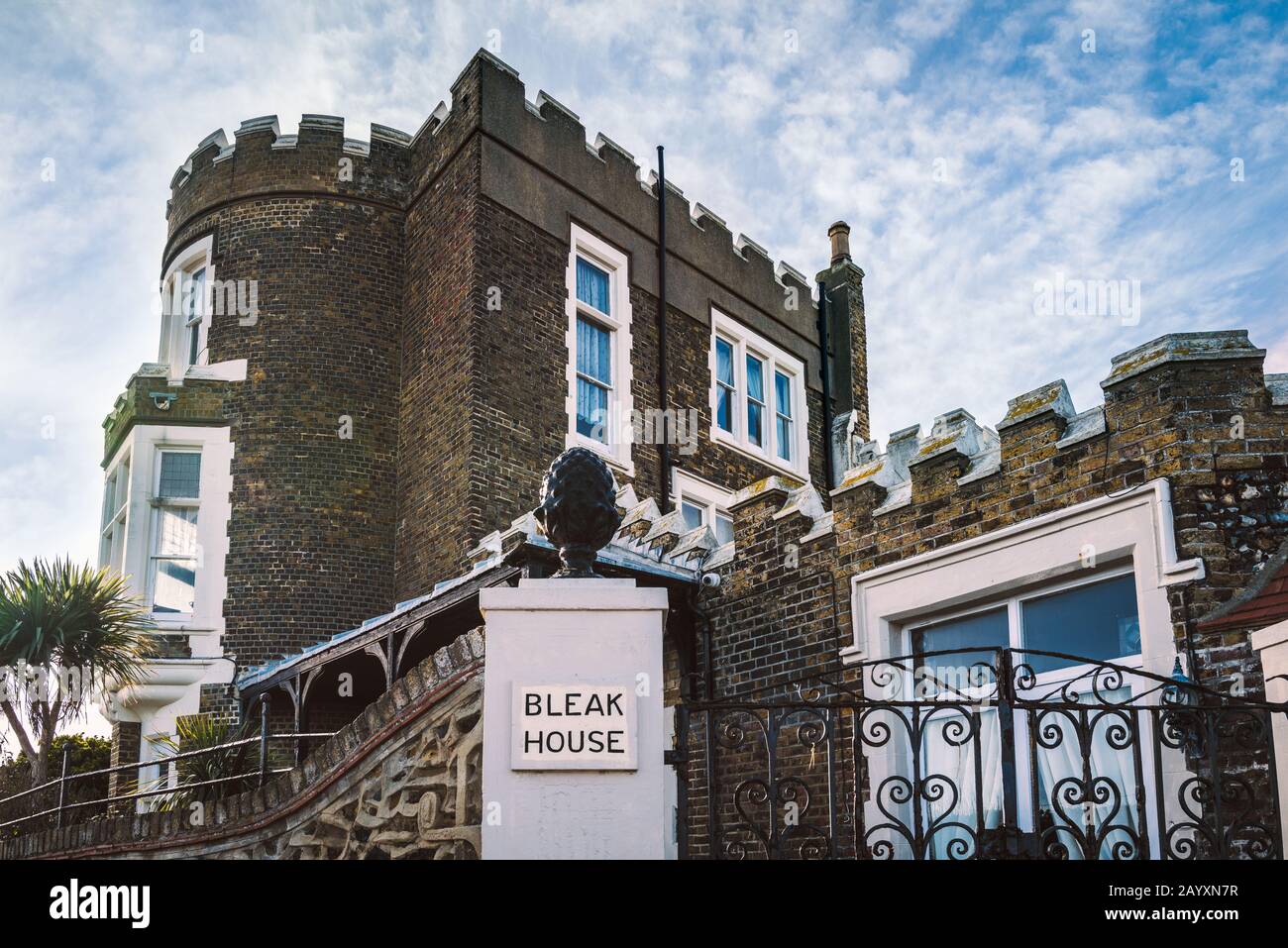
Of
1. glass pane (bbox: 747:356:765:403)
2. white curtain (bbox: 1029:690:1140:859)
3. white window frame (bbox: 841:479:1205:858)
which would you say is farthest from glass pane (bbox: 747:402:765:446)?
white curtain (bbox: 1029:690:1140:859)

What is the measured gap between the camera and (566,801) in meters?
4.48

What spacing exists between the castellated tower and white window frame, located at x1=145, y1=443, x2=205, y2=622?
28mm

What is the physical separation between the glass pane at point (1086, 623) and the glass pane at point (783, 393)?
10.5 m

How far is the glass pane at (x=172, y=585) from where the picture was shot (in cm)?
1509

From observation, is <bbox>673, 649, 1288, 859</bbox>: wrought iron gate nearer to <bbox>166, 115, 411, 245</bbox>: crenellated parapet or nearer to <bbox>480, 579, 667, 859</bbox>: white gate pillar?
<bbox>480, 579, 667, 859</bbox>: white gate pillar

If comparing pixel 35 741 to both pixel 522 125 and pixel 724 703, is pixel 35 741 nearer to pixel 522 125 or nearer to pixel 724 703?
pixel 522 125

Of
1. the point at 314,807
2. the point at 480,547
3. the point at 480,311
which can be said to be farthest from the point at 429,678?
the point at 480,311

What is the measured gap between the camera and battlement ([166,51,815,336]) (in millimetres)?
15211

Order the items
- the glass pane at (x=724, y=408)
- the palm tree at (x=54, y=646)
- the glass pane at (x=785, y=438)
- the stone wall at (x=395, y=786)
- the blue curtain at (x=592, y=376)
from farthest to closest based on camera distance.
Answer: the glass pane at (x=785, y=438), the glass pane at (x=724, y=408), the blue curtain at (x=592, y=376), the palm tree at (x=54, y=646), the stone wall at (x=395, y=786)

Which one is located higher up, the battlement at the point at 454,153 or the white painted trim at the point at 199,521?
the battlement at the point at 454,153

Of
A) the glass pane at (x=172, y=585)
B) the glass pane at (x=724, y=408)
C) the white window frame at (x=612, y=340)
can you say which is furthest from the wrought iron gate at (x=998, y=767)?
the glass pane at (x=724, y=408)

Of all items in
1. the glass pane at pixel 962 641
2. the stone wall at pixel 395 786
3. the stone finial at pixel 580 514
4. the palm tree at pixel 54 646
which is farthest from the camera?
the palm tree at pixel 54 646

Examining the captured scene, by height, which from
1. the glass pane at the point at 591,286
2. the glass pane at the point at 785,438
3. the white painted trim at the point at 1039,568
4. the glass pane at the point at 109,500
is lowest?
the white painted trim at the point at 1039,568

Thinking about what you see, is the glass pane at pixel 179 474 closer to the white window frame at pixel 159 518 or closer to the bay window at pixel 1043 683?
the white window frame at pixel 159 518
